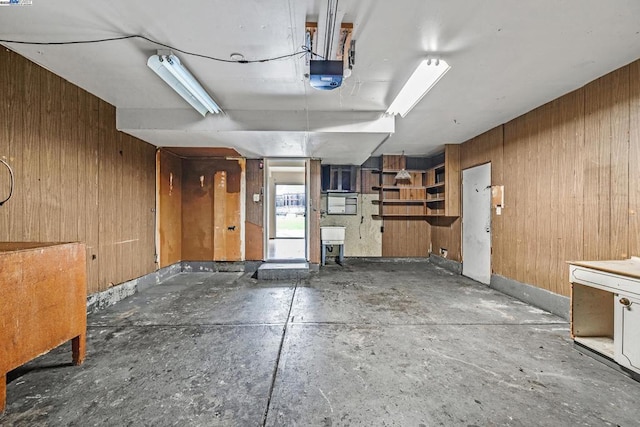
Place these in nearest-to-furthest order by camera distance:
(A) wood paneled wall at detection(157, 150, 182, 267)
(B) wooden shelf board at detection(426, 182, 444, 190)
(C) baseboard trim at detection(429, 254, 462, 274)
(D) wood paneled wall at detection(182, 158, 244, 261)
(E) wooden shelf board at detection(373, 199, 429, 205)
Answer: (A) wood paneled wall at detection(157, 150, 182, 267) → (C) baseboard trim at detection(429, 254, 462, 274) → (D) wood paneled wall at detection(182, 158, 244, 261) → (B) wooden shelf board at detection(426, 182, 444, 190) → (E) wooden shelf board at detection(373, 199, 429, 205)

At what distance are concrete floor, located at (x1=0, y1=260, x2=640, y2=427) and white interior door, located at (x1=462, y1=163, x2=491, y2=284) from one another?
121 cm

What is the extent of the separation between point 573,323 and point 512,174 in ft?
6.99

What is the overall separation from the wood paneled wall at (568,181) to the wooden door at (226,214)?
4.53 metres

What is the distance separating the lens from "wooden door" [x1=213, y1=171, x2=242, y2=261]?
5211 millimetres

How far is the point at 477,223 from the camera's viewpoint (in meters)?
4.56

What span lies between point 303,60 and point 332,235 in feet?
13.5

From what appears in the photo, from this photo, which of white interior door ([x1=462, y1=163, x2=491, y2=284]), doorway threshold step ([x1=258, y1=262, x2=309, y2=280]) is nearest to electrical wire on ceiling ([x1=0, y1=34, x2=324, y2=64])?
doorway threshold step ([x1=258, y1=262, x2=309, y2=280])

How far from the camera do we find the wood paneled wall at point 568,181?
2.35 m

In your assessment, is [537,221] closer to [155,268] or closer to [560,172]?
[560,172]

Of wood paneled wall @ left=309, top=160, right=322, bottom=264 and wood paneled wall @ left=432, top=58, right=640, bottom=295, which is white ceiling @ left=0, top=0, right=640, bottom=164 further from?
wood paneled wall @ left=309, top=160, right=322, bottom=264

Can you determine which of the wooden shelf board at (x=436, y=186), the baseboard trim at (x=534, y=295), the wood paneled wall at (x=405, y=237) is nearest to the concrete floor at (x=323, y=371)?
the baseboard trim at (x=534, y=295)

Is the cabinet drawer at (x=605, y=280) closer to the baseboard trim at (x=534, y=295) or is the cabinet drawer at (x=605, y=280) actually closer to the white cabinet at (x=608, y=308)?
the white cabinet at (x=608, y=308)

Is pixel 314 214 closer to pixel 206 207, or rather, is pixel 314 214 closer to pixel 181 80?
pixel 206 207

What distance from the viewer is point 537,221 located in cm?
330
